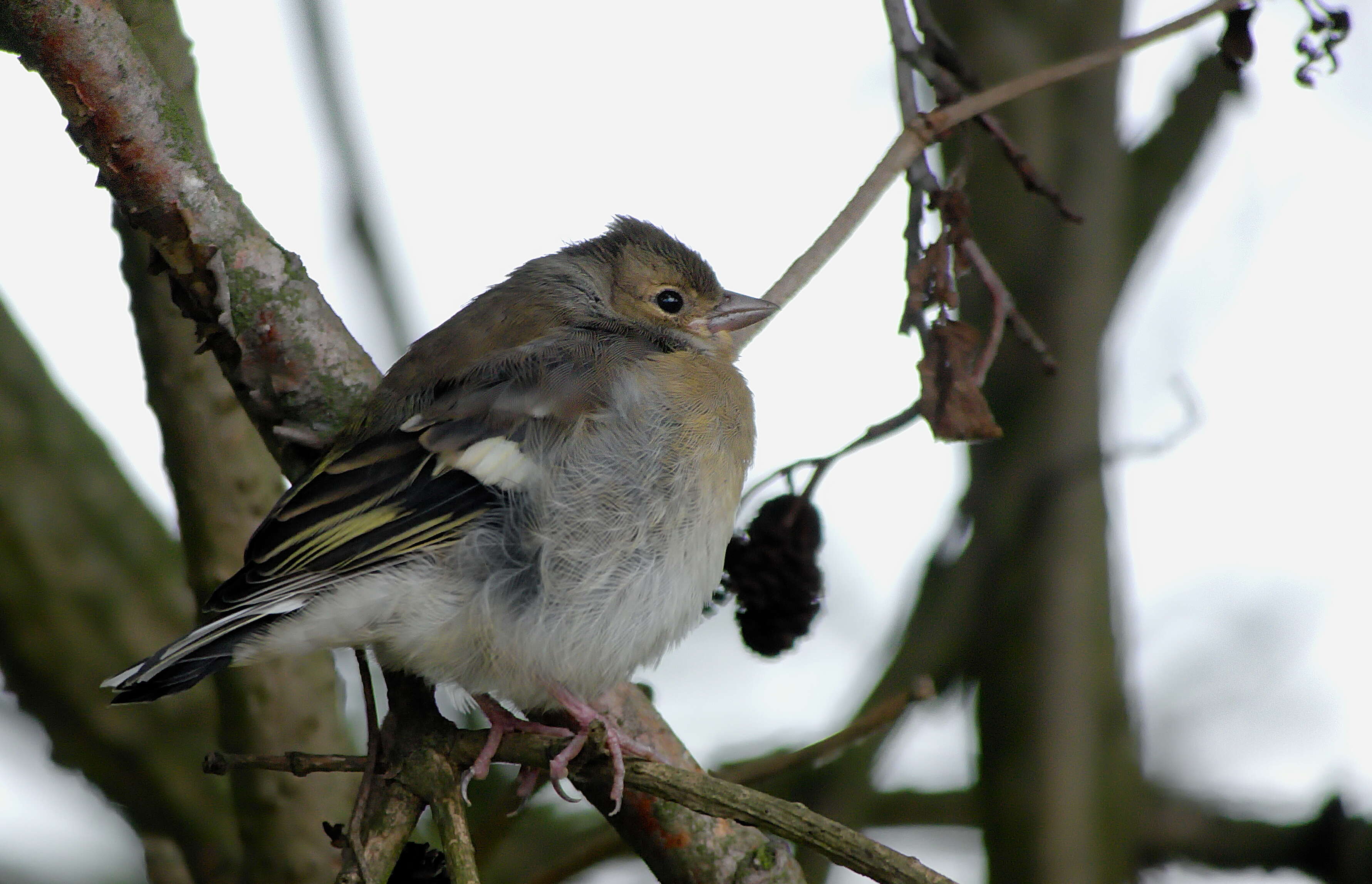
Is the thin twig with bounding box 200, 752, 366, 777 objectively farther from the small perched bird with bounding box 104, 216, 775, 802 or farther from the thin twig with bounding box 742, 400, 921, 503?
the thin twig with bounding box 742, 400, 921, 503

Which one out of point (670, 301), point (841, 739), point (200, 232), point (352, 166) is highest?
point (352, 166)

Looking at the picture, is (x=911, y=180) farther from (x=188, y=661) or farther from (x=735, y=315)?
(x=188, y=661)

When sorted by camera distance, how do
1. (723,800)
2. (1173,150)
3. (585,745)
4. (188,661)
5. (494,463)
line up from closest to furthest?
(723,800) < (188,661) < (585,745) < (494,463) < (1173,150)

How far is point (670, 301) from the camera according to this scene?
12.0 feet

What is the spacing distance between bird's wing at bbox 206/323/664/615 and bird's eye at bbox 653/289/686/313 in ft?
2.57

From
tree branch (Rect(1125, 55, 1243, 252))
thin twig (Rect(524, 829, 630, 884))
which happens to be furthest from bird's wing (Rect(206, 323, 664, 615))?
tree branch (Rect(1125, 55, 1243, 252))

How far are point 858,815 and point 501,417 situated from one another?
1.75 meters

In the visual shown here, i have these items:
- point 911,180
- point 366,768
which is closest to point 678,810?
point 366,768

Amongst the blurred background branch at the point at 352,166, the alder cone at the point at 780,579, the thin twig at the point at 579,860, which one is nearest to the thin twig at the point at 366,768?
the thin twig at the point at 579,860

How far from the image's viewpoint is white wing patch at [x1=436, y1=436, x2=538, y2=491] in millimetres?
2691

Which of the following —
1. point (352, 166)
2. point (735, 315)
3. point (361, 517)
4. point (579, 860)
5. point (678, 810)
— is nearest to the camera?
point (678, 810)

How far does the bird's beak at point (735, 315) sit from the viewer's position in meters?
3.54

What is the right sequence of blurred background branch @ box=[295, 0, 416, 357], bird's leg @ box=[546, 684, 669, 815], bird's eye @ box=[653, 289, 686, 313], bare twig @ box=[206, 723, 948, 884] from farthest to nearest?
blurred background branch @ box=[295, 0, 416, 357] < bird's eye @ box=[653, 289, 686, 313] < bird's leg @ box=[546, 684, 669, 815] < bare twig @ box=[206, 723, 948, 884]

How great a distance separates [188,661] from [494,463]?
2.40 ft
